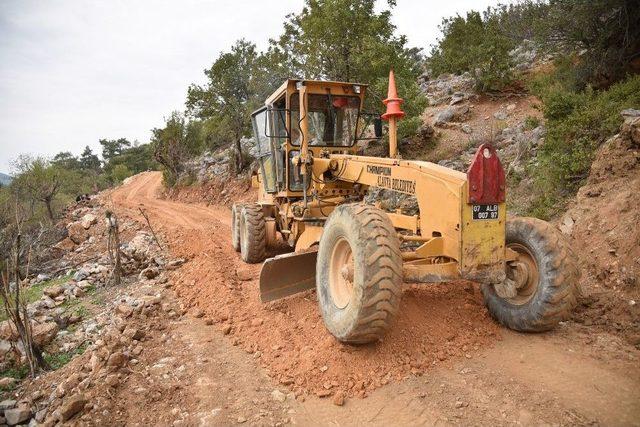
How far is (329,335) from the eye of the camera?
13.2 feet

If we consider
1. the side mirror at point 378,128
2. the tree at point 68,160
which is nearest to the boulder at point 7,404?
the side mirror at point 378,128

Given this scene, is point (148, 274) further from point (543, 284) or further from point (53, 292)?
point (543, 284)

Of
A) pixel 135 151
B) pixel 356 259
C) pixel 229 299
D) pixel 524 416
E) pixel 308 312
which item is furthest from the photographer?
pixel 135 151

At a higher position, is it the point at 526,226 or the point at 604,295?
the point at 526,226

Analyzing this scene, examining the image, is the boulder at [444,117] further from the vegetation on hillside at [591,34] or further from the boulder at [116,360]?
the boulder at [116,360]

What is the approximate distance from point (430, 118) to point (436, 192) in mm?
13014

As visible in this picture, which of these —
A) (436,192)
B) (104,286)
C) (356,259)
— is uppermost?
(436,192)

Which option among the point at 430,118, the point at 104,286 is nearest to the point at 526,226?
the point at 104,286

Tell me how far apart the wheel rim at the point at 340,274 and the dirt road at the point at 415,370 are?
0.41 meters

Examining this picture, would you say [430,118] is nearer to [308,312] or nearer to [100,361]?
[308,312]

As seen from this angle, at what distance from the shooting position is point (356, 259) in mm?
3432

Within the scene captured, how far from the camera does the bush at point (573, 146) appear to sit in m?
Answer: 6.43

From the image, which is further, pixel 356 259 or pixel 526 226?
pixel 526 226

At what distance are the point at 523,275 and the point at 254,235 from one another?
4449 millimetres
